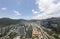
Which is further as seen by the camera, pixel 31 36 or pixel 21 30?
pixel 21 30

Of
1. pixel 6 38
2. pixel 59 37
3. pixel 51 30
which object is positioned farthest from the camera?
pixel 51 30

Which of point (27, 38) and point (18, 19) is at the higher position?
point (18, 19)

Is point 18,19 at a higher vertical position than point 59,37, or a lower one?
higher

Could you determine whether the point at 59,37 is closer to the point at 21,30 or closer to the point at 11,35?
the point at 21,30

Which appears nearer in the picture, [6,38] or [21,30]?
[6,38]

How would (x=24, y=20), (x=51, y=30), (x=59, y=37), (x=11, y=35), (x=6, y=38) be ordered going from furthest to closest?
(x=24, y=20), (x=51, y=30), (x=59, y=37), (x=11, y=35), (x=6, y=38)

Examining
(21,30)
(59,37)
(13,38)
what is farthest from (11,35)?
(59,37)

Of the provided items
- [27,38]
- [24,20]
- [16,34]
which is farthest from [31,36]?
[24,20]

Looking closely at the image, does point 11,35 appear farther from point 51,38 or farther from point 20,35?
point 51,38

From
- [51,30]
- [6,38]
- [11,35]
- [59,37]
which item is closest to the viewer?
[6,38]
